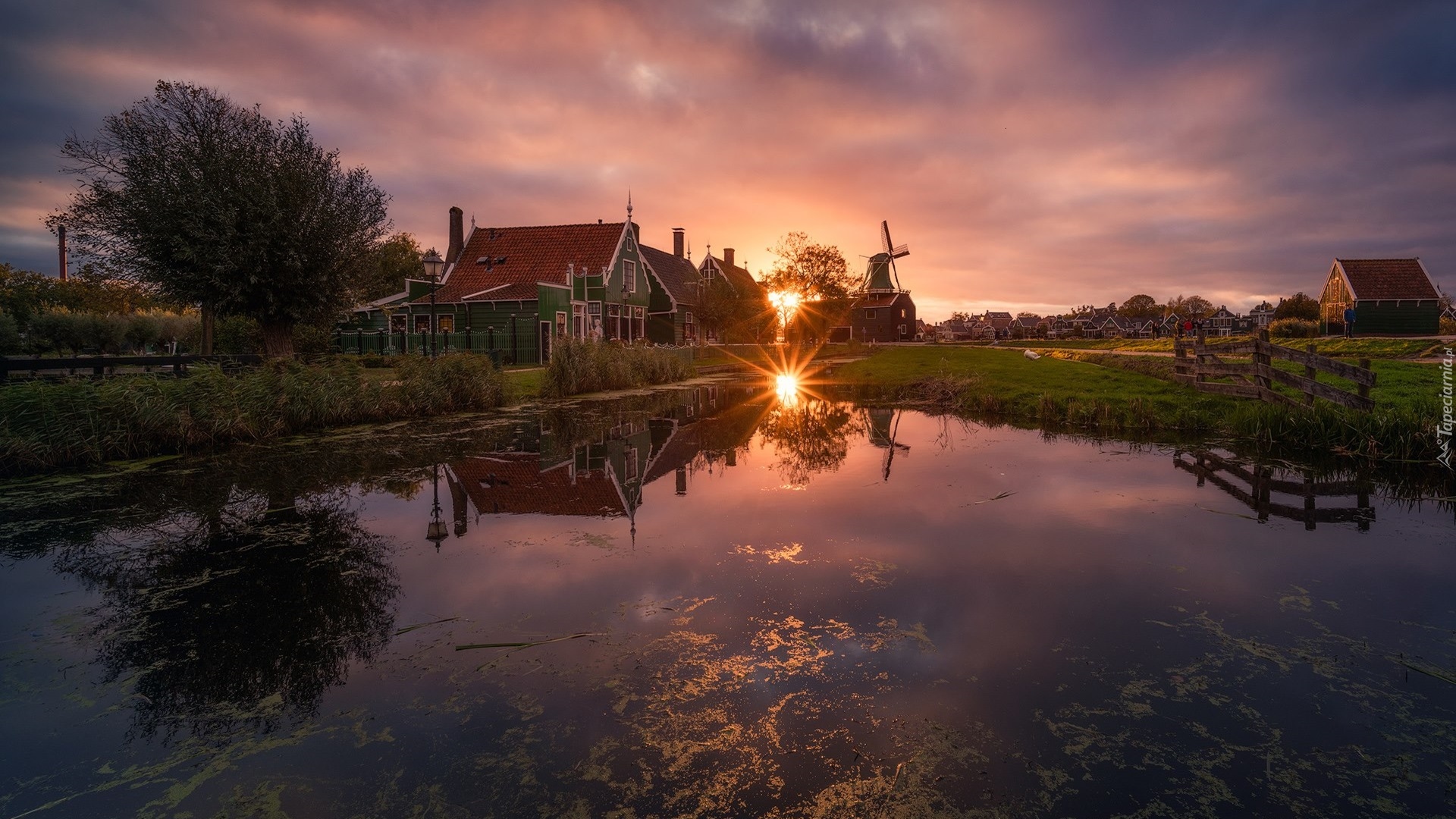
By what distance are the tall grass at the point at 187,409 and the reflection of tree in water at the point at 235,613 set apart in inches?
217

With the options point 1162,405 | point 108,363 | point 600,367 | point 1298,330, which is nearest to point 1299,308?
point 1298,330

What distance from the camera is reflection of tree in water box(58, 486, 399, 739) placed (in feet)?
13.7

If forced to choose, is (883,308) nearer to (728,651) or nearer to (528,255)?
(528,255)

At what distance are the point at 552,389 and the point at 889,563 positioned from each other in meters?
17.6

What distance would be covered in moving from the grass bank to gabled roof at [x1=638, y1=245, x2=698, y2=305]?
25078 millimetres

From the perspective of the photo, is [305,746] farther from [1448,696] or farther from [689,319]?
[689,319]

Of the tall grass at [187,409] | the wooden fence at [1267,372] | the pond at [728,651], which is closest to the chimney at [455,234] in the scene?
the tall grass at [187,409]

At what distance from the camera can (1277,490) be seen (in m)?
9.32

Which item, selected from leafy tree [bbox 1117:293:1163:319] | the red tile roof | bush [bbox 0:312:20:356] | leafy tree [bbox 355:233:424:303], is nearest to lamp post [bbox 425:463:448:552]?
the red tile roof

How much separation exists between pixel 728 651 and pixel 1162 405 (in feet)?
51.3

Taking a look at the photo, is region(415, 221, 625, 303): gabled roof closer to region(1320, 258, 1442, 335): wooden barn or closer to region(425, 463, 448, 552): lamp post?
region(425, 463, 448, 552): lamp post

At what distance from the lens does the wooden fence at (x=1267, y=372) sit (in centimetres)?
1188

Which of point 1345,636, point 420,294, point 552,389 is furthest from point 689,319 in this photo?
point 1345,636

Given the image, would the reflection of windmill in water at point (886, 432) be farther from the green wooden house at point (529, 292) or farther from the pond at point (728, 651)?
the green wooden house at point (529, 292)
